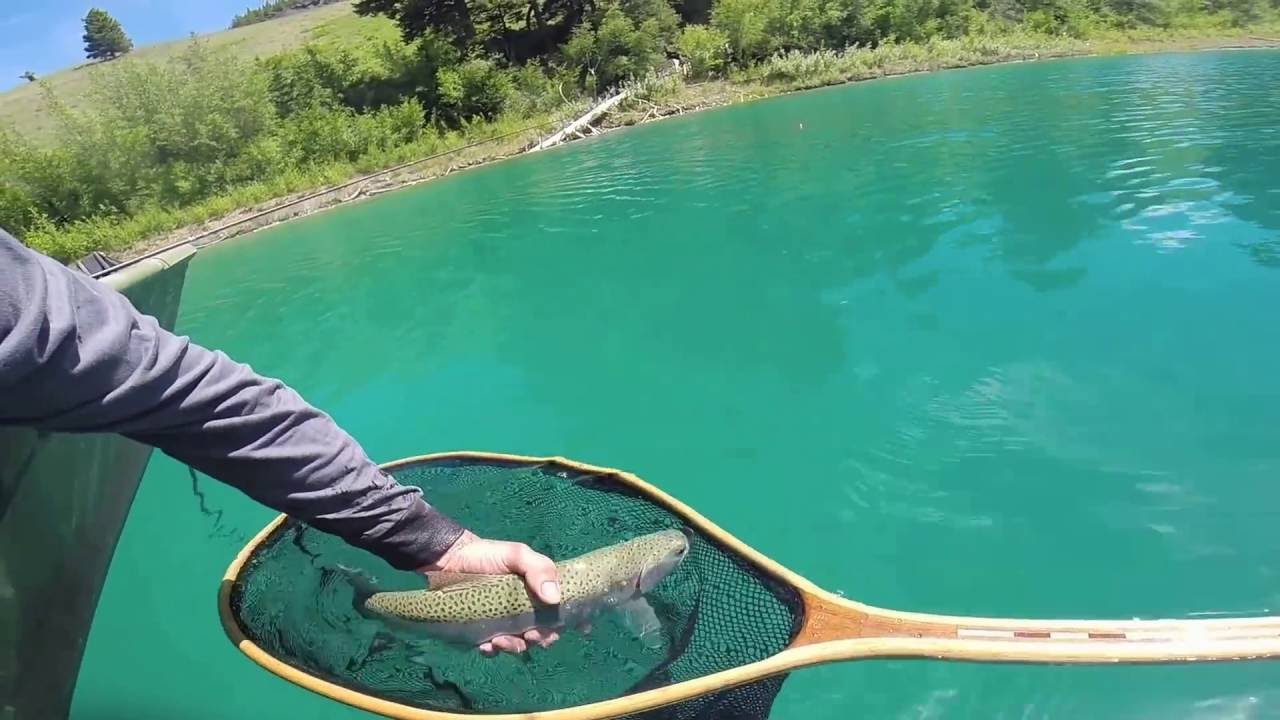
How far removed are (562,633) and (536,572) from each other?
57 cm

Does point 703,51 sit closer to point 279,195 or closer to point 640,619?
point 279,195

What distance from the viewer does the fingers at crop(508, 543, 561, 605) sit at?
7.82 feet

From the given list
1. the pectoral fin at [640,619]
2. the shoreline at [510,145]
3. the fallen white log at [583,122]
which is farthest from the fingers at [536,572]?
the fallen white log at [583,122]

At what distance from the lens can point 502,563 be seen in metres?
2.35

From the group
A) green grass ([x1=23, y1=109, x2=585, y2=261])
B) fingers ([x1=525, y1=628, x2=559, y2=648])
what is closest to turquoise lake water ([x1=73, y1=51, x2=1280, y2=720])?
fingers ([x1=525, y1=628, x2=559, y2=648])

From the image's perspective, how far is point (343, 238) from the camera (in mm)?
17078

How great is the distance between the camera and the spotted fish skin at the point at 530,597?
8.43ft

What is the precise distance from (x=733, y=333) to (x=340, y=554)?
5.13 m

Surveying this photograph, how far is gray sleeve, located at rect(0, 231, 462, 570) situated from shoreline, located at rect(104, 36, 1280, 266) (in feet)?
54.4

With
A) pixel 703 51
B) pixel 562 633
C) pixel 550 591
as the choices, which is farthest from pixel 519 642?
pixel 703 51

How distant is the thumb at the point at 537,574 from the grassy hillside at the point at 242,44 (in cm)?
4138

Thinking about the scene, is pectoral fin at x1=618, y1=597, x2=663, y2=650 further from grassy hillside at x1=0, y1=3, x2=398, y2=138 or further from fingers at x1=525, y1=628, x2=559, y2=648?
grassy hillside at x1=0, y1=3, x2=398, y2=138

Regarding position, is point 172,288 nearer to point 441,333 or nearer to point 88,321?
point 441,333

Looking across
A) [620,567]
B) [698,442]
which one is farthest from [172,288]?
[620,567]
